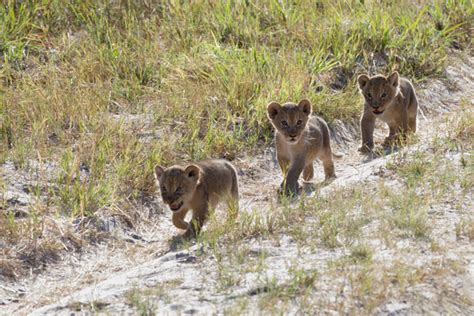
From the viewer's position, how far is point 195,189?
8.46 m

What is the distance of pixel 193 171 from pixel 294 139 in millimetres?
1613

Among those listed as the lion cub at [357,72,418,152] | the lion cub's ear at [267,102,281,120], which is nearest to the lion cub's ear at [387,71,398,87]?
the lion cub at [357,72,418,152]

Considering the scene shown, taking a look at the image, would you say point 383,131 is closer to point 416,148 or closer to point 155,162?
point 416,148

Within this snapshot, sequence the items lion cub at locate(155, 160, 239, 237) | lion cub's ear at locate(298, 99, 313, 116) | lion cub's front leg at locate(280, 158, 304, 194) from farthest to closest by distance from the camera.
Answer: lion cub's ear at locate(298, 99, 313, 116) < lion cub's front leg at locate(280, 158, 304, 194) < lion cub at locate(155, 160, 239, 237)

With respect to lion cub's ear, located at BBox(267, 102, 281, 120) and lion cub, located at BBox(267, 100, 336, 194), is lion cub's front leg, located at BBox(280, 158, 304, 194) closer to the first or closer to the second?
lion cub, located at BBox(267, 100, 336, 194)

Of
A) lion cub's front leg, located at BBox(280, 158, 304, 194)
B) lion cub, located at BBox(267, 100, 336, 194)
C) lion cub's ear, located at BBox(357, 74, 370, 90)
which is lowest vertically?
lion cub's front leg, located at BBox(280, 158, 304, 194)

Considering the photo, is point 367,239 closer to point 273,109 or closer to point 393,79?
point 273,109

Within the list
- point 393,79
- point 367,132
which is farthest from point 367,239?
point 393,79

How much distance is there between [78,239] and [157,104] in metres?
2.81

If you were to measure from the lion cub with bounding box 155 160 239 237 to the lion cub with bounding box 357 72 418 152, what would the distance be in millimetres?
2482

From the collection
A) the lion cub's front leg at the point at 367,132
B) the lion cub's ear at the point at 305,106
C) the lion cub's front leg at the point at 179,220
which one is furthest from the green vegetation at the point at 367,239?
the lion cub's front leg at the point at 367,132

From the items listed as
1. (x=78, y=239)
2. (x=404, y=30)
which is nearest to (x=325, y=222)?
(x=78, y=239)

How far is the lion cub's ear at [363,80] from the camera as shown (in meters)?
11.0

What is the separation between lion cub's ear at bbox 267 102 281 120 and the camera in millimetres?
9844
